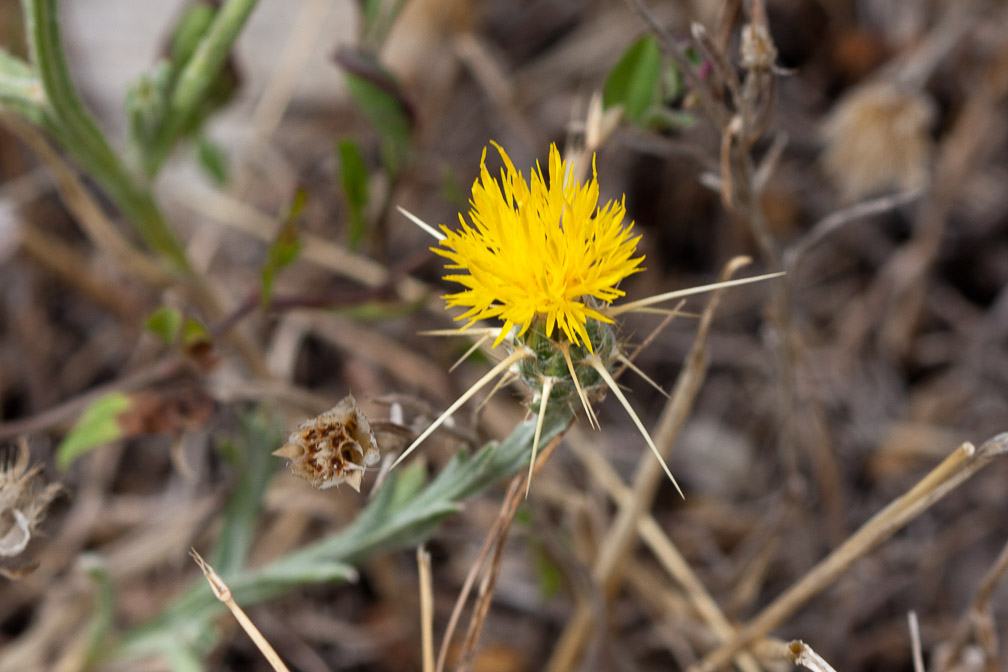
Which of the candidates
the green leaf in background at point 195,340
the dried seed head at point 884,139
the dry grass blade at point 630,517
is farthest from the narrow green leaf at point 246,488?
the dried seed head at point 884,139

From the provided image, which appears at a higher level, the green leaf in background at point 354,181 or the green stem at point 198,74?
the green stem at point 198,74

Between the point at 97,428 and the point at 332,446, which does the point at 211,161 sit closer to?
the point at 97,428

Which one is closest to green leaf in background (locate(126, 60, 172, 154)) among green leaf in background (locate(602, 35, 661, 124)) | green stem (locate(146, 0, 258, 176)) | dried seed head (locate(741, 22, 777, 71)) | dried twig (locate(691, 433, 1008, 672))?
green stem (locate(146, 0, 258, 176))

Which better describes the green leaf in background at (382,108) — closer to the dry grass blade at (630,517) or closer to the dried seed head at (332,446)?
the dry grass blade at (630,517)

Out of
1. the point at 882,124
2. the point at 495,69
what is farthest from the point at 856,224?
the point at 495,69

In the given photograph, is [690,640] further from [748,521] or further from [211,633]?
[211,633]

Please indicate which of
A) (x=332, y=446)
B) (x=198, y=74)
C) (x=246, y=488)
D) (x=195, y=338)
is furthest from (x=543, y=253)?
(x=246, y=488)

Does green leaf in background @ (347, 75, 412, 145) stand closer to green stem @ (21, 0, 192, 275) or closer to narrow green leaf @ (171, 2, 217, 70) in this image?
narrow green leaf @ (171, 2, 217, 70)
